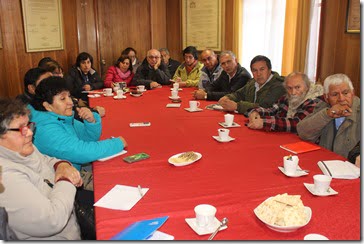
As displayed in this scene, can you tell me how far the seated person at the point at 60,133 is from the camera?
1946mm

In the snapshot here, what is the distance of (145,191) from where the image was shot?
5.05ft

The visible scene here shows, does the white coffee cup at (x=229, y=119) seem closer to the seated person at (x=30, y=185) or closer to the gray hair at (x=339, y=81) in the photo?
the gray hair at (x=339, y=81)

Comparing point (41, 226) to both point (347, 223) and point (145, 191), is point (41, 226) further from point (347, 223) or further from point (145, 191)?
point (347, 223)

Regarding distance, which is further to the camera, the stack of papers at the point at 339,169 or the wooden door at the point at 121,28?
the wooden door at the point at 121,28

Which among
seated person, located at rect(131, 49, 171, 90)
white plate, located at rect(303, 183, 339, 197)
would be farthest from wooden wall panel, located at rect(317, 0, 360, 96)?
seated person, located at rect(131, 49, 171, 90)

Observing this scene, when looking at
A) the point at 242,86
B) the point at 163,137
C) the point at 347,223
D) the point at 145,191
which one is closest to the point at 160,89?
the point at 242,86

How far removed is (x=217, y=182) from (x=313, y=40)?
2767 millimetres

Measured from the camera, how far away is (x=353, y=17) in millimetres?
3205

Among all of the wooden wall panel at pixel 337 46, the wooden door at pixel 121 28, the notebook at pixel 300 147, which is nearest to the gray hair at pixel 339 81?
the notebook at pixel 300 147

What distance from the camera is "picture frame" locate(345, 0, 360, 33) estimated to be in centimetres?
314

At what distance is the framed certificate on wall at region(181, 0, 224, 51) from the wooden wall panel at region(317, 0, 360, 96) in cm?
220

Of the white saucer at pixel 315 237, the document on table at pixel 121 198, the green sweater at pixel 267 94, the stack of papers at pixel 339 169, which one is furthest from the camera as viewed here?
the green sweater at pixel 267 94

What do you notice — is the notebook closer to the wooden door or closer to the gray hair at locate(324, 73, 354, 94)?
the gray hair at locate(324, 73, 354, 94)

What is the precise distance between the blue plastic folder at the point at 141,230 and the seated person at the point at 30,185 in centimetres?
30
